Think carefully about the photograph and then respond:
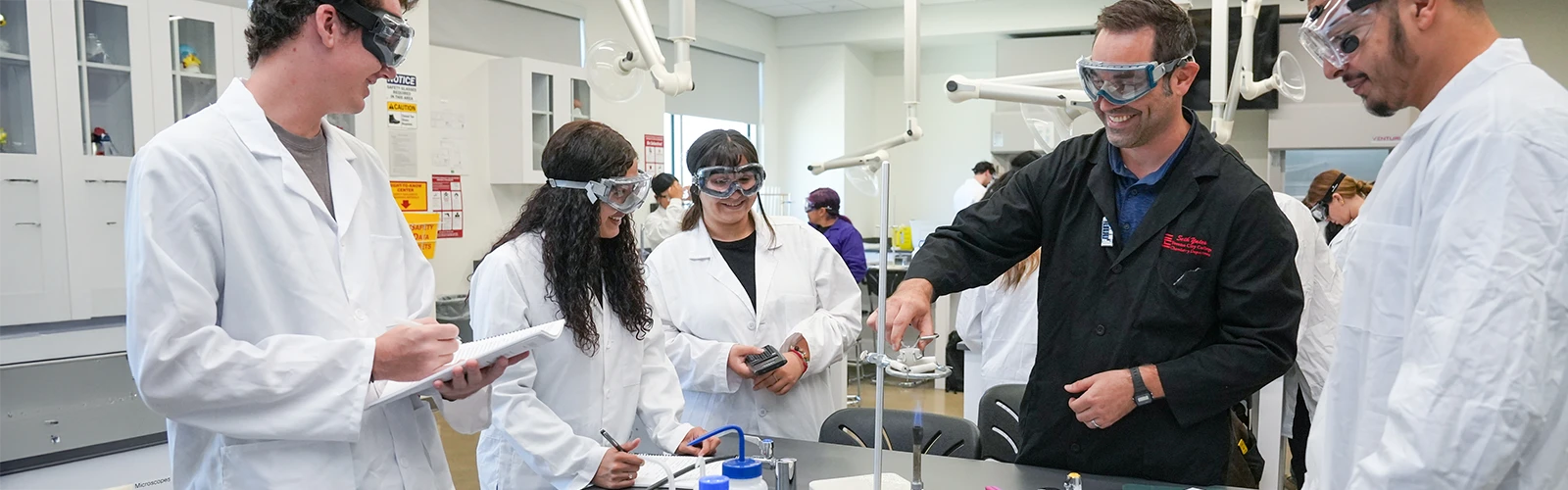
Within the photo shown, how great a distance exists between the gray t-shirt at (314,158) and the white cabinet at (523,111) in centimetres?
431

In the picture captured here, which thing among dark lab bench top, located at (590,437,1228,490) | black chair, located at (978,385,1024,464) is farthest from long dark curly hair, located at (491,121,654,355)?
black chair, located at (978,385,1024,464)

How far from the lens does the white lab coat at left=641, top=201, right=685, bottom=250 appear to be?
6.04m

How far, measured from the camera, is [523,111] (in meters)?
5.79

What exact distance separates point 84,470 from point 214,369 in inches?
104

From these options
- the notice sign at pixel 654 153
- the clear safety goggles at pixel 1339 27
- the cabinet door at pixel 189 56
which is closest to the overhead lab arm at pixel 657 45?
the clear safety goggles at pixel 1339 27

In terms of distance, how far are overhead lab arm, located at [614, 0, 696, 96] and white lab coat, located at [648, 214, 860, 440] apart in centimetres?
55

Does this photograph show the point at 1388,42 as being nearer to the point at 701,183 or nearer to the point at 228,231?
the point at 228,231

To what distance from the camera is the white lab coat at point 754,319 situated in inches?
95.7

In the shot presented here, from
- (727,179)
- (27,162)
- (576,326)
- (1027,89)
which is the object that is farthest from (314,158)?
(27,162)

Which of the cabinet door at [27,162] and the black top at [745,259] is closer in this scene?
the black top at [745,259]

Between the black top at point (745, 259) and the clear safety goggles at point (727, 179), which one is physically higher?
the clear safety goggles at point (727, 179)

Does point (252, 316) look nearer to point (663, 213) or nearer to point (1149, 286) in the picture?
point (1149, 286)

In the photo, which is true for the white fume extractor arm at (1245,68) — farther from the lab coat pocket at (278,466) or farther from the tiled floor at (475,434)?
the lab coat pocket at (278,466)

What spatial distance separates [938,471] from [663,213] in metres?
4.69
